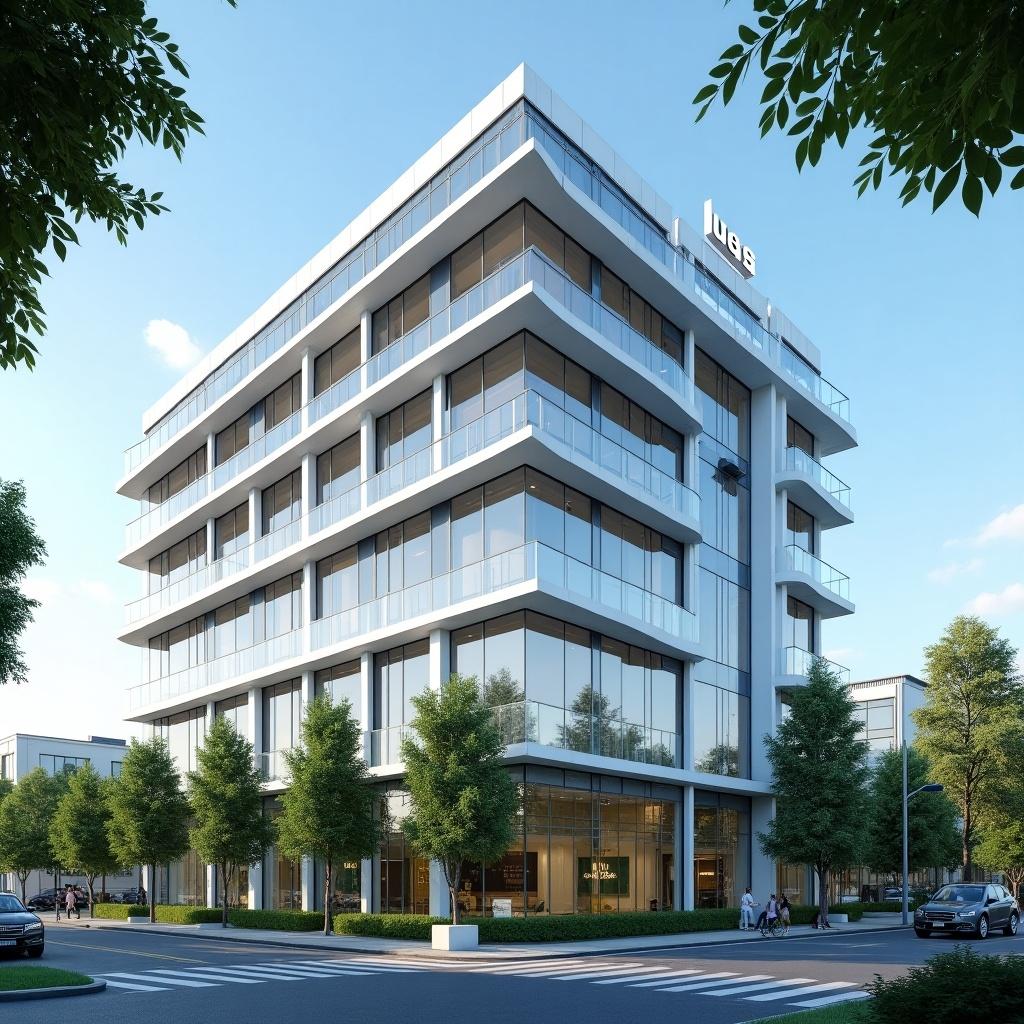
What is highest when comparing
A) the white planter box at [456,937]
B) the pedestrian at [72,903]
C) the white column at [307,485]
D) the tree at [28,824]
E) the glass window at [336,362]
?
the glass window at [336,362]

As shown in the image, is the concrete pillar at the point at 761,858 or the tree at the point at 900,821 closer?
the concrete pillar at the point at 761,858

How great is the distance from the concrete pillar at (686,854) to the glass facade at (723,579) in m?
1.55

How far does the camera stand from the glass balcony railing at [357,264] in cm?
3469

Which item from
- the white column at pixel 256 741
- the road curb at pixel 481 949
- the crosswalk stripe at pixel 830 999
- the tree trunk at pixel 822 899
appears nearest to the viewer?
the crosswalk stripe at pixel 830 999

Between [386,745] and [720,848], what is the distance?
45.6 feet

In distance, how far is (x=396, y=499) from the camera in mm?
37656

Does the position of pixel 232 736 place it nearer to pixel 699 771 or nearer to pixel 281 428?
pixel 281 428

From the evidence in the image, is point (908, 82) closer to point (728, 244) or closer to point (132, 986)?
point (132, 986)

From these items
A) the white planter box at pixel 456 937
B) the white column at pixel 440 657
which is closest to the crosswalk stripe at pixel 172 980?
the white planter box at pixel 456 937

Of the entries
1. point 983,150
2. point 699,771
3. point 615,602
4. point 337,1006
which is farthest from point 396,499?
point 983,150

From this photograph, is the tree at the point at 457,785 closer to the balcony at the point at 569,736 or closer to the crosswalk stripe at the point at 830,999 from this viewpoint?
the balcony at the point at 569,736

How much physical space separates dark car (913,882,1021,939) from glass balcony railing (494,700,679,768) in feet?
31.2

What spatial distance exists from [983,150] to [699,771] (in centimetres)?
3802

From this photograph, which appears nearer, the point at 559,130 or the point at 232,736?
the point at 559,130
